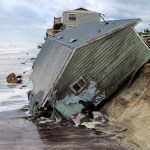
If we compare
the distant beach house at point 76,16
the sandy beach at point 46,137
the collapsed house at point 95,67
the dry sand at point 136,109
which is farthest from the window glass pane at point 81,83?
the distant beach house at point 76,16

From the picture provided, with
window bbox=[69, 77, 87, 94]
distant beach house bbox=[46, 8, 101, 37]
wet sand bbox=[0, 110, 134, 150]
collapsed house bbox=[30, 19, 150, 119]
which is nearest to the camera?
wet sand bbox=[0, 110, 134, 150]

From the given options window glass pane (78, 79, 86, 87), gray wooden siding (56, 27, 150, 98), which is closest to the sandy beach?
window glass pane (78, 79, 86, 87)

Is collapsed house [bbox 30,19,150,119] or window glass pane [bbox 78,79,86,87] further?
window glass pane [bbox 78,79,86,87]

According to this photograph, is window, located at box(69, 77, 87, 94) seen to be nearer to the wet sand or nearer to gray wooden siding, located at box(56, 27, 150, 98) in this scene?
gray wooden siding, located at box(56, 27, 150, 98)

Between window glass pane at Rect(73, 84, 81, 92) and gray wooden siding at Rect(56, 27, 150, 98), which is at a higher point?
gray wooden siding at Rect(56, 27, 150, 98)

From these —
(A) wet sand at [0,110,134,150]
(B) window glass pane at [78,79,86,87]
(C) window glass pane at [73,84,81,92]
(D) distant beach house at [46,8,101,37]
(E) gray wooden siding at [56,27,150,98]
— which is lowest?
(A) wet sand at [0,110,134,150]

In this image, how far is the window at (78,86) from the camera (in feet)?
74.4

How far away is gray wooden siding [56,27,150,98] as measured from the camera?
22406 millimetres

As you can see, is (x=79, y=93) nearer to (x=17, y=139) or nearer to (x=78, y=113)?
(x=78, y=113)

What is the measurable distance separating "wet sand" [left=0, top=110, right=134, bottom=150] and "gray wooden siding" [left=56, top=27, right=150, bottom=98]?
9.28 feet

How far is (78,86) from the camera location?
2283cm

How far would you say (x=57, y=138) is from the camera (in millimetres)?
18703

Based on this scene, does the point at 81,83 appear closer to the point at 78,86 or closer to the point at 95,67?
the point at 78,86

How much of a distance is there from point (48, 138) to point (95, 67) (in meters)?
5.72
